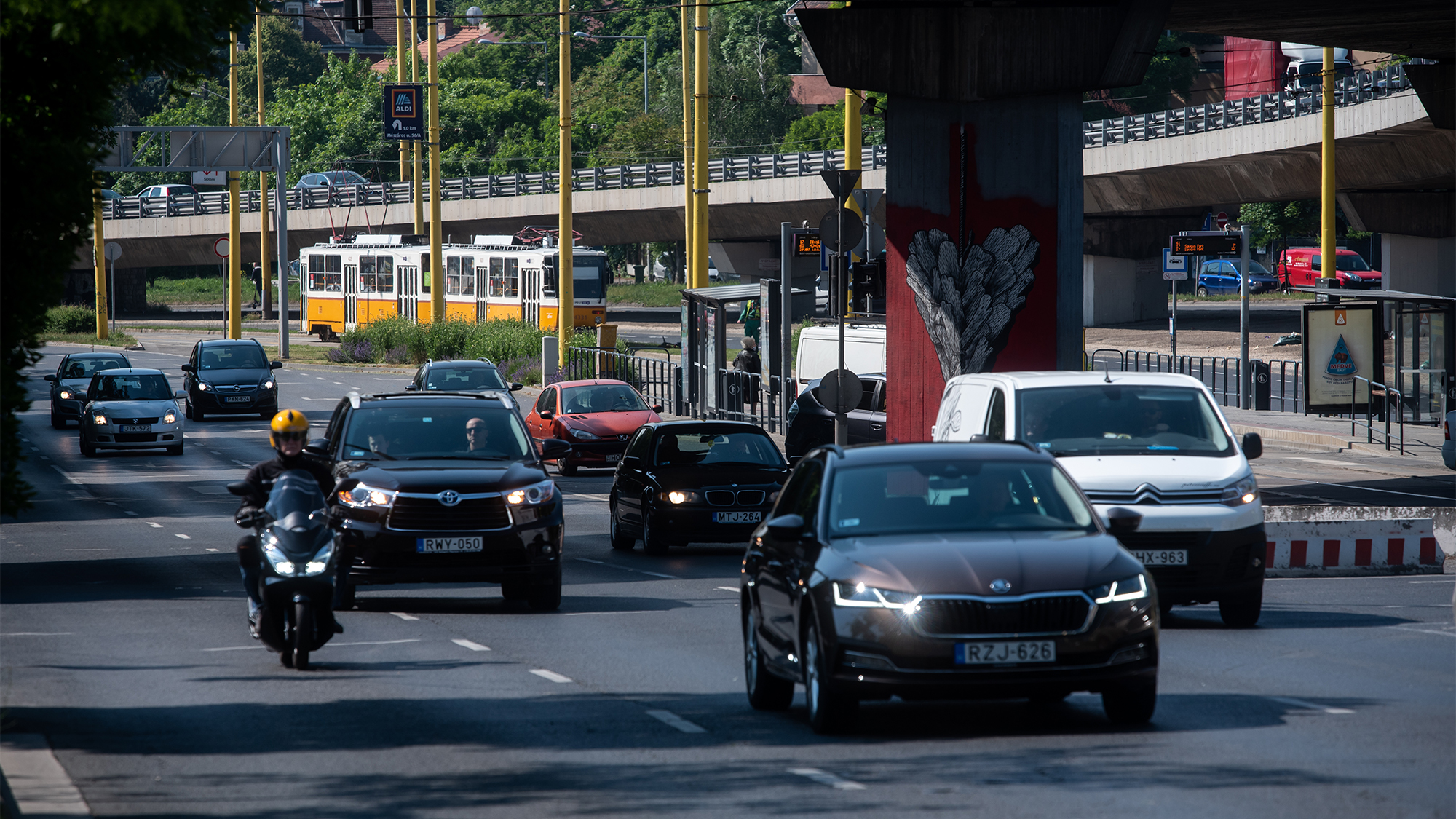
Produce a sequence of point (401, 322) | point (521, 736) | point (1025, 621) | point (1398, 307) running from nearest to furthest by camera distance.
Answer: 1. point (1025, 621)
2. point (521, 736)
3. point (1398, 307)
4. point (401, 322)

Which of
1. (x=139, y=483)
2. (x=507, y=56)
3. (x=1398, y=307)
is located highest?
(x=507, y=56)

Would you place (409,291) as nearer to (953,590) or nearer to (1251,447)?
(1251,447)

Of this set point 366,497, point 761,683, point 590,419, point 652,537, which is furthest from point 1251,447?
point 590,419

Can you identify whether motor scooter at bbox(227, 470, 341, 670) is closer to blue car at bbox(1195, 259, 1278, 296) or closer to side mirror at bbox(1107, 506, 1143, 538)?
side mirror at bbox(1107, 506, 1143, 538)

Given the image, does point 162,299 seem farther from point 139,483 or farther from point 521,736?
point 521,736

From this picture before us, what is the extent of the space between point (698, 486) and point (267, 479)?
824 centimetres

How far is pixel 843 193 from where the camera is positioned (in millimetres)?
21703

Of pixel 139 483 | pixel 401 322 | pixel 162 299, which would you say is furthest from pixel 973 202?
pixel 162 299

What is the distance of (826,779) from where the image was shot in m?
7.96

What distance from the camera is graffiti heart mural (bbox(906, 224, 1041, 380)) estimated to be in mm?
23281

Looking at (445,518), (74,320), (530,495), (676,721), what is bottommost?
(676,721)

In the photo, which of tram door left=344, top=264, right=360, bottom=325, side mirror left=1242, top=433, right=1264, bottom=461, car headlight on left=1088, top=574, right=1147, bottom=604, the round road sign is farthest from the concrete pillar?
tram door left=344, top=264, right=360, bottom=325

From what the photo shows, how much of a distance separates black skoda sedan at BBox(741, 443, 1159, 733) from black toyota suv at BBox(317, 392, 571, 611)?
4.94 metres

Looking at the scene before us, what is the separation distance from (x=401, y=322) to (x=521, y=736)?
4885cm
